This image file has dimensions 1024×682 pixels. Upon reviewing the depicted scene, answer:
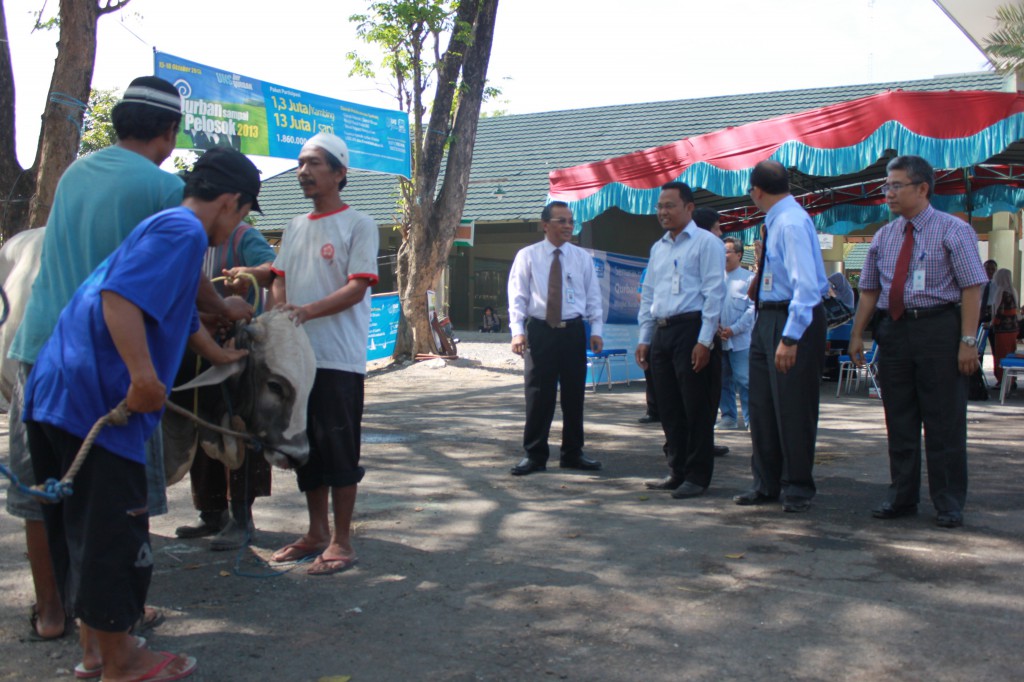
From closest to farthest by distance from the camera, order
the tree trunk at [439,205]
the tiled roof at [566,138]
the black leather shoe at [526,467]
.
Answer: the black leather shoe at [526,467] < the tree trunk at [439,205] < the tiled roof at [566,138]

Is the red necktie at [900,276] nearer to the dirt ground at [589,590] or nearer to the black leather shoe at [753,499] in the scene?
the dirt ground at [589,590]

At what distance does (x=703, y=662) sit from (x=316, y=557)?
6.50ft

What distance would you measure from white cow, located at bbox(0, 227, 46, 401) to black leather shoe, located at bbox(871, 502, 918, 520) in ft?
14.3

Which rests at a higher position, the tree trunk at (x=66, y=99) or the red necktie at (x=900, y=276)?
the tree trunk at (x=66, y=99)

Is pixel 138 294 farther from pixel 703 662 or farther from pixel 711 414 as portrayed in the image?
pixel 711 414

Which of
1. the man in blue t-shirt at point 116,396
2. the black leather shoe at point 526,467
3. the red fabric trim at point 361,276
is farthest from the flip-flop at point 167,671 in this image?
the black leather shoe at point 526,467

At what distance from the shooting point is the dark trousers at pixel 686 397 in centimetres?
598

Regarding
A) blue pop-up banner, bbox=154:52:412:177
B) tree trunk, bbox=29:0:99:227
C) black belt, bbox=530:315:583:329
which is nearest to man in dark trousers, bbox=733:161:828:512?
black belt, bbox=530:315:583:329

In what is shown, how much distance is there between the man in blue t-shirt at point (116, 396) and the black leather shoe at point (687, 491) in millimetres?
3602

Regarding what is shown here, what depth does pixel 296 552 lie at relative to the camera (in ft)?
14.7

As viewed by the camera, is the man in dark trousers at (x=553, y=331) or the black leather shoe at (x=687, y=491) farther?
the man in dark trousers at (x=553, y=331)

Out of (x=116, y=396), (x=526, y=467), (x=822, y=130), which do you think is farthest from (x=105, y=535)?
(x=822, y=130)

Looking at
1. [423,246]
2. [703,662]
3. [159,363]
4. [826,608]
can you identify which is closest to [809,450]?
[826,608]

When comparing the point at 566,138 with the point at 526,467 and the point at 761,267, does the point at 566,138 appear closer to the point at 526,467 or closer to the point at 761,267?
the point at 526,467
